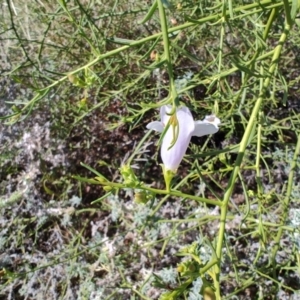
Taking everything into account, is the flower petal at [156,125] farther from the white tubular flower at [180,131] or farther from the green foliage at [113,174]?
the green foliage at [113,174]

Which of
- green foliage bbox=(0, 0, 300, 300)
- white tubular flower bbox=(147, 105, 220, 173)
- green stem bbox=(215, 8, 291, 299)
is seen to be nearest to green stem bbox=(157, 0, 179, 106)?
white tubular flower bbox=(147, 105, 220, 173)

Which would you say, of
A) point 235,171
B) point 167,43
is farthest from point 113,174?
point 167,43

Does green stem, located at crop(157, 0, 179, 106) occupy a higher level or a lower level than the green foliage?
higher

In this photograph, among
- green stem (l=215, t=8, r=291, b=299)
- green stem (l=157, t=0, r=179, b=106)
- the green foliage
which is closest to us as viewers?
green stem (l=157, t=0, r=179, b=106)

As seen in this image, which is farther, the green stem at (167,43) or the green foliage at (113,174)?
the green foliage at (113,174)

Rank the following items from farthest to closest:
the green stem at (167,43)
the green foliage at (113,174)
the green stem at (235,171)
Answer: the green foliage at (113,174) → the green stem at (235,171) → the green stem at (167,43)

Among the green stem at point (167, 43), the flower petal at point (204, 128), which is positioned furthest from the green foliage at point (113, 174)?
the green stem at point (167, 43)

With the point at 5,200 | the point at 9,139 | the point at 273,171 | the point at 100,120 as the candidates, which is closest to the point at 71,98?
the point at 100,120

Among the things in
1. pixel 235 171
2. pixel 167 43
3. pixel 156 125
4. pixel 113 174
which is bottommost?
pixel 113 174

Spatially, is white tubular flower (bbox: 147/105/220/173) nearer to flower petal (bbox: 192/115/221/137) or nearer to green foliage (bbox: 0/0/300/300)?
flower petal (bbox: 192/115/221/137)

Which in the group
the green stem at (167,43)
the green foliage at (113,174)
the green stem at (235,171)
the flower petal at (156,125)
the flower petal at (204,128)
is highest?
the green stem at (167,43)

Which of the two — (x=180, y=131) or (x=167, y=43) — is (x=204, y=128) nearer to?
(x=180, y=131)
